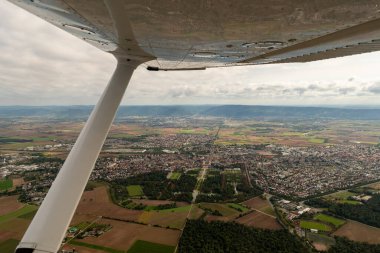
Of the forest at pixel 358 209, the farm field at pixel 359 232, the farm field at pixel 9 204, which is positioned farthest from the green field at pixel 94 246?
the forest at pixel 358 209

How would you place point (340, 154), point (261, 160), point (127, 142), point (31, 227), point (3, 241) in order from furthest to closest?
point (127, 142) < point (340, 154) < point (261, 160) < point (3, 241) < point (31, 227)

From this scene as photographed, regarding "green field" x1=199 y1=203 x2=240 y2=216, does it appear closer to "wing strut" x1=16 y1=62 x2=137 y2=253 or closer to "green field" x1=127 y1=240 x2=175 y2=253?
"green field" x1=127 y1=240 x2=175 y2=253

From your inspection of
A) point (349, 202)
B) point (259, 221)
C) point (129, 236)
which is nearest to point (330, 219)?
point (349, 202)

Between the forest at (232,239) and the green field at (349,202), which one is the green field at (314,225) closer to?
the forest at (232,239)

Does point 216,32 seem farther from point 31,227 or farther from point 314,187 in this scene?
point 314,187

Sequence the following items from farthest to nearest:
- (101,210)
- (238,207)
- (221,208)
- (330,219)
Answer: (238,207) < (221,208) < (330,219) < (101,210)

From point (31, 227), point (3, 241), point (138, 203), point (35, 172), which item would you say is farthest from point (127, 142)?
point (31, 227)

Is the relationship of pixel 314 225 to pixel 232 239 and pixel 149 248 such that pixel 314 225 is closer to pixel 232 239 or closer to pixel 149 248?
pixel 232 239
